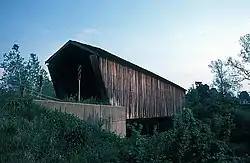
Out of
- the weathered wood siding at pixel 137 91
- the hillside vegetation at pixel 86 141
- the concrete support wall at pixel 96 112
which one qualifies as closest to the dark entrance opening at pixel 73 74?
the weathered wood siding at pixel 137 91

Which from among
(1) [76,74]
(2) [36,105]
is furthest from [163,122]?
(2) [36,105]

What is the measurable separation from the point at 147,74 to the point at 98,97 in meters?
6.60

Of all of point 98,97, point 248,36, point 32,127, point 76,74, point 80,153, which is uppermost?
point 248,36

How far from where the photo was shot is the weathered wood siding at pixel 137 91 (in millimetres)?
19388

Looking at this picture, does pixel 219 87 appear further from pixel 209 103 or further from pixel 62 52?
pixel 62 52

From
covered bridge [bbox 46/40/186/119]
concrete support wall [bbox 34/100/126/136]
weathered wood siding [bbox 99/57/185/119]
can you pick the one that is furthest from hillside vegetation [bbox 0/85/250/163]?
weathered wood siding [bbox 99/57/185/119]

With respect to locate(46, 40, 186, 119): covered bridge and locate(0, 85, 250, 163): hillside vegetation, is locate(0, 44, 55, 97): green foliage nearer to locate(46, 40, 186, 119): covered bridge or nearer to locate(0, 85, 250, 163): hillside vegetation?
locate(46, 40, 186, 119): covered bridge

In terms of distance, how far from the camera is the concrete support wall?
11719 millimetres

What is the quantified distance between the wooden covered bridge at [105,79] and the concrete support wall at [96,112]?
2125 millimetres

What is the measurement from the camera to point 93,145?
386 inches

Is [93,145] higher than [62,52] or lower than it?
lower

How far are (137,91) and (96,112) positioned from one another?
29.6 ft

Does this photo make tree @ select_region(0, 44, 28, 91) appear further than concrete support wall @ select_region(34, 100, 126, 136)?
Yes

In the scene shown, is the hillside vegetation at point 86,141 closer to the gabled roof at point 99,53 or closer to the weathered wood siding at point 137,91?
the gabled roof at point 99,53
